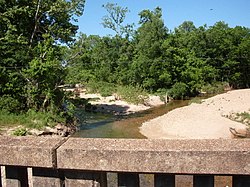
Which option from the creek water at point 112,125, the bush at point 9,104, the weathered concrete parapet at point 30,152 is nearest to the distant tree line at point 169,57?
the creek water at point 112,125

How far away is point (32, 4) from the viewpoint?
26.2 metres

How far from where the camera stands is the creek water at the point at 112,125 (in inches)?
949

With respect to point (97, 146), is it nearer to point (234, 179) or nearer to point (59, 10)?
point (234, 179)

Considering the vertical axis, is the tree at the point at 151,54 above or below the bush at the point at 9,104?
above

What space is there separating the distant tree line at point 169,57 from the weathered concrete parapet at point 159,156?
4083 centimetres

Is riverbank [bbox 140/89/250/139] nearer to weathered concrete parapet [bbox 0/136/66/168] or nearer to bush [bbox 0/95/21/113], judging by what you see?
bush [bbox 0/95/21/113]

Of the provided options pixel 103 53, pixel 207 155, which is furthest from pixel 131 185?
pixel 103 53

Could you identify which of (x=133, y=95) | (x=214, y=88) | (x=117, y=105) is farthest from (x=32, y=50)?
(x=214, y=88)

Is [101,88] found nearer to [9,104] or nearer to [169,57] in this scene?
[169,57]

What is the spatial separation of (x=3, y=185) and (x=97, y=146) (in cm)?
112

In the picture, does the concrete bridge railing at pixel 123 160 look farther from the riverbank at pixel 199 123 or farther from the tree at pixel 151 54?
the tree at pixel 151 54

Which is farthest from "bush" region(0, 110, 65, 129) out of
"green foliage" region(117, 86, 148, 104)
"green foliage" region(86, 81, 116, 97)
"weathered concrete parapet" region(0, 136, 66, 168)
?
"green foliage" region(86, 81, 116, 97)

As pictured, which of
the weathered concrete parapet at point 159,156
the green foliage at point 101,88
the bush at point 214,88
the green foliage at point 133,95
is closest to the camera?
the weathered concrete parapet at point 159,156

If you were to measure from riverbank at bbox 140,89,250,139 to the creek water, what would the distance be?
1.10m
